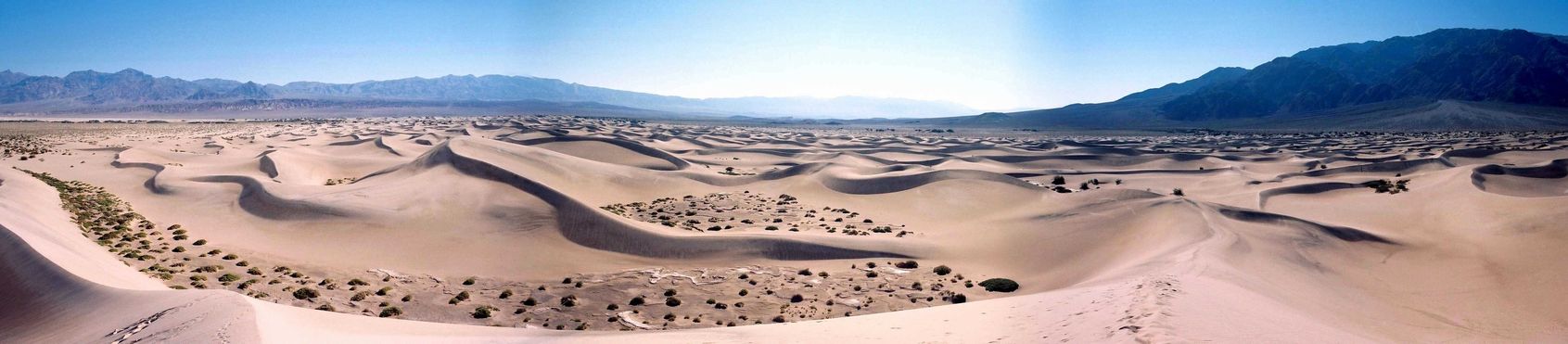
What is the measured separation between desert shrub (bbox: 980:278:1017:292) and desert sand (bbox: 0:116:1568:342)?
401mm

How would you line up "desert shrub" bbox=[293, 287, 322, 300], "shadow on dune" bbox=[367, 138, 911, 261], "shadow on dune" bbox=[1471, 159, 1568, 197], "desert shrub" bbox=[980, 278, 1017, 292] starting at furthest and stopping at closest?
"shadow on dune" bbox=[1471, 159, 1568, 197] → "shadow on dune" bbox=[367, 138, 911, 261] → "desert shrub" bbox=[980, 278, 1017, 292] → "desert shrub" bbox=[293, 287, 322, 300]

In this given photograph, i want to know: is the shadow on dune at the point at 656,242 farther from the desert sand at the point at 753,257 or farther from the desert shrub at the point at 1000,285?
the desert shrub at the point at 1000,285

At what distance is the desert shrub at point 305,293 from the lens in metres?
21.0

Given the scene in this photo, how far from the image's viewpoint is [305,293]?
69.4ft

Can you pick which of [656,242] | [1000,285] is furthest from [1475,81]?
[656,242]

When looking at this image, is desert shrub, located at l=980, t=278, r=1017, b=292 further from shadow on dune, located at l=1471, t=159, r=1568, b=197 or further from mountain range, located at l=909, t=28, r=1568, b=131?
mountain range, located at l=909, t=28, r=1568, b=131

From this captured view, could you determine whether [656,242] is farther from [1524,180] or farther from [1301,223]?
[1524,180]

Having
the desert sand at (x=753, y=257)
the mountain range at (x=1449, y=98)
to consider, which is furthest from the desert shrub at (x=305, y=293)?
the mountain range at (x=1449, y=98)

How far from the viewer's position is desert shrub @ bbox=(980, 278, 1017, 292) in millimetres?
24570

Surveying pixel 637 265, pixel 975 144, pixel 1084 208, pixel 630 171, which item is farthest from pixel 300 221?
pixel 975 144

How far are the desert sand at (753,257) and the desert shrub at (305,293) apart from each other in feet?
0.25

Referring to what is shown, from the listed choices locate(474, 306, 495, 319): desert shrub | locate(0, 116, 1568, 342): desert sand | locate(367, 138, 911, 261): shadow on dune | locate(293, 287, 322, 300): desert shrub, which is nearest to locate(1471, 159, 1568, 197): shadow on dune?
locate(0, 116, 1568, 342): desert sand

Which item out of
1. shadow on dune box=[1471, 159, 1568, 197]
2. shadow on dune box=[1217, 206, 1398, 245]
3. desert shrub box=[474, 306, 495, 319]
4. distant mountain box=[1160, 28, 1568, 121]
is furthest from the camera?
distant mountain box=[1160, 28, 1568, 121]

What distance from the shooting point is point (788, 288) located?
81.3 ft
